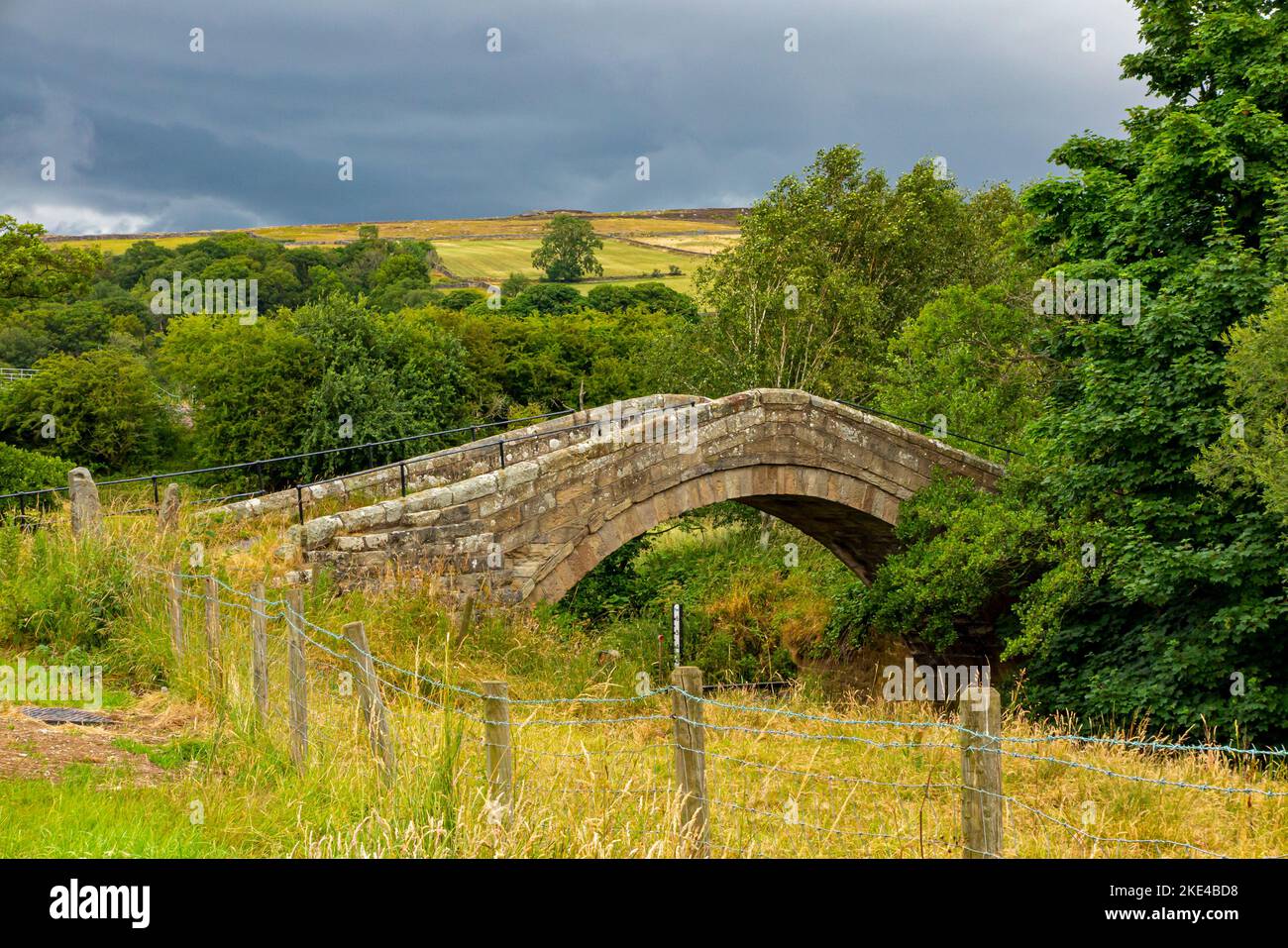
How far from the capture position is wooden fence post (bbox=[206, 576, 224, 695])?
8219 millimetres

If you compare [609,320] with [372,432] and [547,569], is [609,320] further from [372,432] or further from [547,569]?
[547,569]

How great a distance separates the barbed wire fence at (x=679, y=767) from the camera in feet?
16.0

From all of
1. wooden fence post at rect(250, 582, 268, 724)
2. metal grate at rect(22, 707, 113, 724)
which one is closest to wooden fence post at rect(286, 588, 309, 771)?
wooden fence post at rect(250, 582, 268, 724)

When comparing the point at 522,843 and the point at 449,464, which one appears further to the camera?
the point at 449,464

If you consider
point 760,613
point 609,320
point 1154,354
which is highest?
point 609,320

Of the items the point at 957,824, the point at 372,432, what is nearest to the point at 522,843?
the point at 957,824

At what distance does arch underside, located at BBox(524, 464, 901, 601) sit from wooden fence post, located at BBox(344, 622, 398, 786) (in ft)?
23.9

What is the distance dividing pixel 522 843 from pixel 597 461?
935cm

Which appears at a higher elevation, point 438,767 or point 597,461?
point 597,461

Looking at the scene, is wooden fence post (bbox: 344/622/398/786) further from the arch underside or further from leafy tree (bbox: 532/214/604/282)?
leafy tree (bbox: 532/214/604/282)

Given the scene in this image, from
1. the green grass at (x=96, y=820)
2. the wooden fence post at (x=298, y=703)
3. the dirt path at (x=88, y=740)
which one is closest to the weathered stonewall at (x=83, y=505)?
the dirt path at (x=88, y=740)

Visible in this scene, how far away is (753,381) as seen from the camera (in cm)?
2967

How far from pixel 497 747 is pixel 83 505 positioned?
7825 millimetres

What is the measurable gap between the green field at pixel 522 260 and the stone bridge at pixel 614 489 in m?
62.5
